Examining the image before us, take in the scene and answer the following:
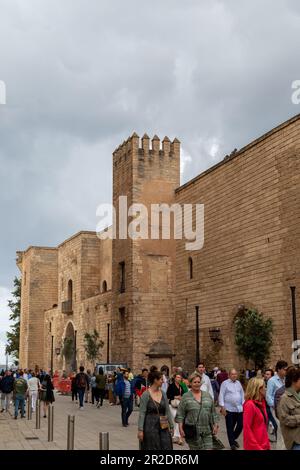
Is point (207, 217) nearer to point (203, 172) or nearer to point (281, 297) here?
point (203, 172)

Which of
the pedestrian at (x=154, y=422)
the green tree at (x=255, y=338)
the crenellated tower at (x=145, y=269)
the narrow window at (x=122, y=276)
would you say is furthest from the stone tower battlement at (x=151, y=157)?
the pedestrian at (x=154, y=422)

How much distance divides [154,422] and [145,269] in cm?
2393

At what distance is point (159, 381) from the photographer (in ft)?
25.7

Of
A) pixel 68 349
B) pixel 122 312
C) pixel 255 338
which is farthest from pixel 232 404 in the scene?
pixel 68 349

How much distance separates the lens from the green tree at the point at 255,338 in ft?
73.5

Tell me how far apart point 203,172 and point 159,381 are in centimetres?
2181

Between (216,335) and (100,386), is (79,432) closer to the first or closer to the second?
(100,386)

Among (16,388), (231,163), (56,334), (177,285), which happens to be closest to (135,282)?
(177,285)

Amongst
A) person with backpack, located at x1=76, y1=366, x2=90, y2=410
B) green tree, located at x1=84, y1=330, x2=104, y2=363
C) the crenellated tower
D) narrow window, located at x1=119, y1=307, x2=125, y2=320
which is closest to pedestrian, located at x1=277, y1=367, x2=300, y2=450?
person with backpack, located at x1=76, y1=366, x2=90, y2=410

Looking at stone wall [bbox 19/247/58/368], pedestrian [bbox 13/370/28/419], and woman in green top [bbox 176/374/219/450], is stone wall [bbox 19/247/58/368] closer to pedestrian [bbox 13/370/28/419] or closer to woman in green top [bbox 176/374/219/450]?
pedestrian [bbox 13/370/28/419]

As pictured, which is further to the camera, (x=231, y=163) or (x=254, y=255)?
(x=231, y=163)

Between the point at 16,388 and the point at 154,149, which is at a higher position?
the point at 154,149

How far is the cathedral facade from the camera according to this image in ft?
75.7

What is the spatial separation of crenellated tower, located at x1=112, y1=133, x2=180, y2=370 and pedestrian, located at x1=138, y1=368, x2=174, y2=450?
23.0m
